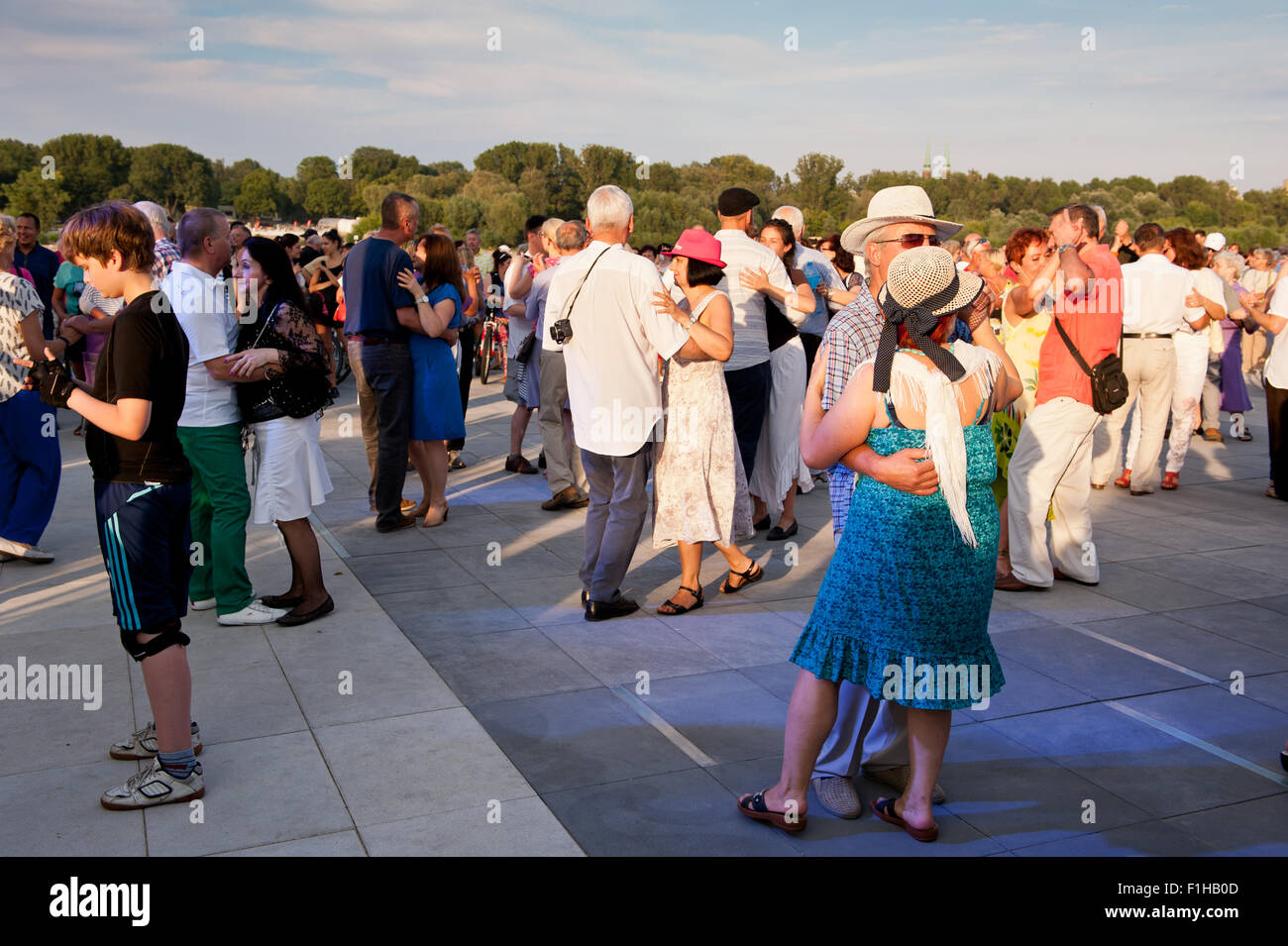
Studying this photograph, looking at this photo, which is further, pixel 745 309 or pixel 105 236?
pixel 745 309

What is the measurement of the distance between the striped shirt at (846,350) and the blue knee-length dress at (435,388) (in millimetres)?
3751

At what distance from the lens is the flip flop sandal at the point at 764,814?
10.8 feet

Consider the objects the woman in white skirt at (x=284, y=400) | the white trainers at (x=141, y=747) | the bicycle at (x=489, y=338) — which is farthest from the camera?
the bicycle at (x=489, y=338)

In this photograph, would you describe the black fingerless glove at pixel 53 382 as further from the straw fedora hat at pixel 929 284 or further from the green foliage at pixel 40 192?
the green foliage at pixel 40 192

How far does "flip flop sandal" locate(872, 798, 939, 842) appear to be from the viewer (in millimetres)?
3260

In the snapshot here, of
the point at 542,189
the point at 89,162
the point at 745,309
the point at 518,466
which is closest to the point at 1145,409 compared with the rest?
the point at 745,309

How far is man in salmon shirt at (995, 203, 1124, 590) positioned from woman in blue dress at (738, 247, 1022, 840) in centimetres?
286

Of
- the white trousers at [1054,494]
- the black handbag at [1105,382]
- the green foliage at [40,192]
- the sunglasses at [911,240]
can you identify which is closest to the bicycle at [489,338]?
the white trousers at [1054,494]

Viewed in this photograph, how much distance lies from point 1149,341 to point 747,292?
3579 millimetres

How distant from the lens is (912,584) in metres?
3.05

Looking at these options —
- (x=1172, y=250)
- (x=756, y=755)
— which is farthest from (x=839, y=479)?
(x=1172, y=250)

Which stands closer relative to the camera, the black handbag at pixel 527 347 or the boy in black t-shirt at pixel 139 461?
the boy in black t-shirt at pixel 139 461

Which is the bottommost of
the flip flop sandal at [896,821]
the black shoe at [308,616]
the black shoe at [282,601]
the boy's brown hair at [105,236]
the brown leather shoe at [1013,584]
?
the flip flop sandal at [896,821]

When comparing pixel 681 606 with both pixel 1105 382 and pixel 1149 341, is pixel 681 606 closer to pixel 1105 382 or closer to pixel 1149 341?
pixel 1105 382
